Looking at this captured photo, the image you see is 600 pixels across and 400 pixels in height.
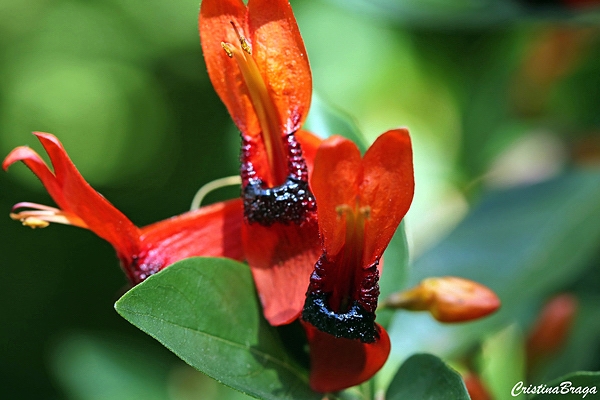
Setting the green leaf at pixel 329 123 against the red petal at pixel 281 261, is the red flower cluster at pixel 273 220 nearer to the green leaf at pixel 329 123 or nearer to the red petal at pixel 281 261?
the red petal at pixel 281 261

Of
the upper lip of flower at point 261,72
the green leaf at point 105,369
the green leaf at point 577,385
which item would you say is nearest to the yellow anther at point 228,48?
the upper lip of flower at point 261,72

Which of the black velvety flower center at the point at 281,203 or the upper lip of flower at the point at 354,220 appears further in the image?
the black velvety flower center at the point at 281,203

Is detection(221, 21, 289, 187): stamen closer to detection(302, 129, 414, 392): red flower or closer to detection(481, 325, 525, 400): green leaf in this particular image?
detection(302, 129, 414, 392): red flower

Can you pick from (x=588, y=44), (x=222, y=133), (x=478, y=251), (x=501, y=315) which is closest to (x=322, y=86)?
(x=222, y=133)

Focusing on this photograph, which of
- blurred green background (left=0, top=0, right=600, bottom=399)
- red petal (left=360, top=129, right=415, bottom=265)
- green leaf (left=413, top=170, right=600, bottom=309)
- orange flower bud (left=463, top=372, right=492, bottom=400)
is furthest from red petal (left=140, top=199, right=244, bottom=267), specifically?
blurred green background (left=0, top=0, right=600, bottom=399)

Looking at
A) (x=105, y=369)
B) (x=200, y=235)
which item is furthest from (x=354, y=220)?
(x=105, y=369)

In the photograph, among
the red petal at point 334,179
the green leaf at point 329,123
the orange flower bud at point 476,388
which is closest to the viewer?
the red petal at point 334,179
